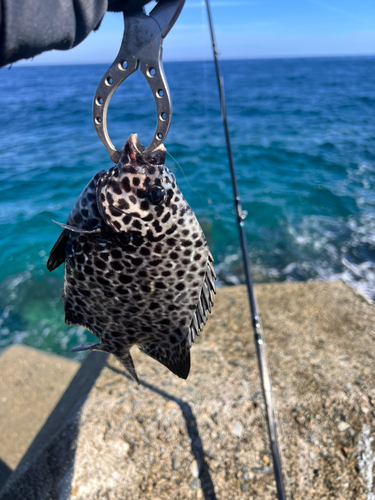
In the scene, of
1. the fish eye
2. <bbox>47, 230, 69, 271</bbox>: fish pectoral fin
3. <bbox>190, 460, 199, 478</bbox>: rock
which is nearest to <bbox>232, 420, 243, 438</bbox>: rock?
<bbox>190, 460, 199, 478</bbox>: rock

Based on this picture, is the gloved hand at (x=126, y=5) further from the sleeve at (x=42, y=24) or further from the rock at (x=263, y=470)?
the rock at (x=263, y=470)

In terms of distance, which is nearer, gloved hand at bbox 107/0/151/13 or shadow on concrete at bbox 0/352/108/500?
gloved hand at bbox 107/0/151/13

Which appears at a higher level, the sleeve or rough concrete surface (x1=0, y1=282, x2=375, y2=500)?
the sleeve

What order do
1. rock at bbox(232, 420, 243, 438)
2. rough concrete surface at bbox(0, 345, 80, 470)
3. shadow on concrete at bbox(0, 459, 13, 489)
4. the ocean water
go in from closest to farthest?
rock at bbox(232, 420, 243, 438) → shadow on concrete at bbox(0, 459, 13, 489) → rough concrete surface at bbox(0, 345, 80, 470) → the ocean water

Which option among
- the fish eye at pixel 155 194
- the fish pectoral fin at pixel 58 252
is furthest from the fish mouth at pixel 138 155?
the fish pectoral fin at pixel 58 252

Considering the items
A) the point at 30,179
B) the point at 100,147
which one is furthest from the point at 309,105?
the point at 30,179

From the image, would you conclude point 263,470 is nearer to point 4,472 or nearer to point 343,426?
point 343,426

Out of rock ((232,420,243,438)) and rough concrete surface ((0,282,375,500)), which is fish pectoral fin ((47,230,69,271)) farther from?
rock ((232,420,243,438))
